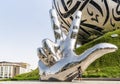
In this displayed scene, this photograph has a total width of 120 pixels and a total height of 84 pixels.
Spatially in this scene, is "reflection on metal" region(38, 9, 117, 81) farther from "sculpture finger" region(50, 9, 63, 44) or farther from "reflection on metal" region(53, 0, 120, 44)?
"reflection on metal" region(53, 0, 120, 44)

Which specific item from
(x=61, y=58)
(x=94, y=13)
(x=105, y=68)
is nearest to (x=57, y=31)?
(x=61, y=58)

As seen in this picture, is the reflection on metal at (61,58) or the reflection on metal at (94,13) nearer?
the reflection on metal at (61,58)

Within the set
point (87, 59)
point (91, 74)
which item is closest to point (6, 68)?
point (91, 74)

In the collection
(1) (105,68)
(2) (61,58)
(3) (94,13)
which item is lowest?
(2) (61,58)

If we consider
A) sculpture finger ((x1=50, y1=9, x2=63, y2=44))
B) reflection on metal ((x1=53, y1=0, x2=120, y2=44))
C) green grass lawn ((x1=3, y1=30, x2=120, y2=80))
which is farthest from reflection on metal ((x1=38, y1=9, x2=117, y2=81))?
reflection on metal ((x1=53, y1=0, x2=120, y2=44))

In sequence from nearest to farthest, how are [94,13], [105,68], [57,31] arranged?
→ [57,31]
[105,68]
[94,13]

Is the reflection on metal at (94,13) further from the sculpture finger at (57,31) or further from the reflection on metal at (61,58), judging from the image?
the reflection on metal at (61,58)

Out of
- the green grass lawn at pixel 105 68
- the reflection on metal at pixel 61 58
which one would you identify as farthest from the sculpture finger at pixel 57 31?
the green grass lawn at pixel 105 68

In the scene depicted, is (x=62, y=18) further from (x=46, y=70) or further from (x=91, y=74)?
(x=46, y=70)

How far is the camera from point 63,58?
1512 cm

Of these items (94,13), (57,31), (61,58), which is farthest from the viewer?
(94,13)

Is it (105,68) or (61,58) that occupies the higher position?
(105,68)

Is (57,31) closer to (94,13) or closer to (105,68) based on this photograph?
(105,68)

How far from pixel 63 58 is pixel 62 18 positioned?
1843 cm
